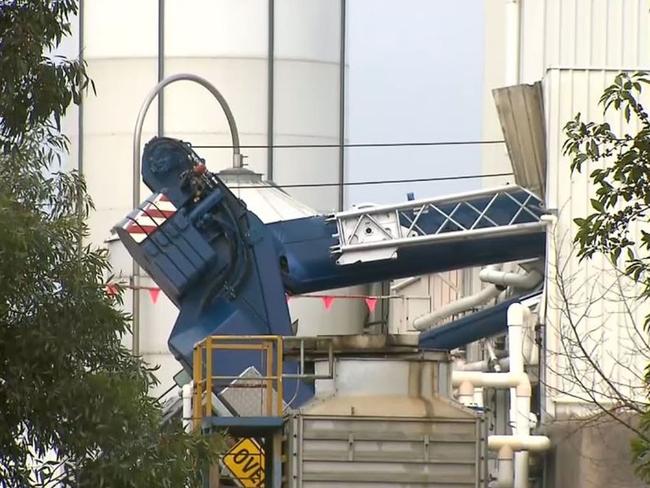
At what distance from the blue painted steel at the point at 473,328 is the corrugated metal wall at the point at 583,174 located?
4205 mm

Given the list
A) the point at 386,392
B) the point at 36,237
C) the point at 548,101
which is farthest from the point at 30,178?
the point at 548,101

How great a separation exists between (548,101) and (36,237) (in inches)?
630

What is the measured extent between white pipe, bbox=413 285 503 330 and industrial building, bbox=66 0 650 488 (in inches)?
2.9

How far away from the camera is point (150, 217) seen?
28.8 meters

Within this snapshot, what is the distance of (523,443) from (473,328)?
567cm

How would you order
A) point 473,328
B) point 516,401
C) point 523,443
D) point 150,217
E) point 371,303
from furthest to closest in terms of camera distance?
point 371,303 < point 473,328 < point 150,217 < point 516,401 < point 523,443

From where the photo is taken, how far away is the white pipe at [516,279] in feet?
105

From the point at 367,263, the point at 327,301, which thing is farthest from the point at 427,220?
the point at 327,301

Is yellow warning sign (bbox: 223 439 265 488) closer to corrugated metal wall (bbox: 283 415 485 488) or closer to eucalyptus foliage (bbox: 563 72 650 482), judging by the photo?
corrugated metal wall (bbox: 283 415 485 488)

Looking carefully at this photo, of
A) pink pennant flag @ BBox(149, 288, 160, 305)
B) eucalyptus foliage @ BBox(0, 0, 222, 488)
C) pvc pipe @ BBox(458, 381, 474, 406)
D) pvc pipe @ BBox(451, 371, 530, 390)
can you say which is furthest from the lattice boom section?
eucalyptus foliage @ BBox(0, 0, 222, 488)

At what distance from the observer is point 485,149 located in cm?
4244

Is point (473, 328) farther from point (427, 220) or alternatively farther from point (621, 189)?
point (621, 189)

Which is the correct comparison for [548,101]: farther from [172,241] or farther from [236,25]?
[236,25]

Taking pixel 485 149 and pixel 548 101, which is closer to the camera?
pixel 548 101
